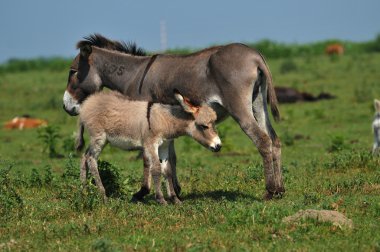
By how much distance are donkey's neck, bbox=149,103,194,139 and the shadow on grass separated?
3.54 feet

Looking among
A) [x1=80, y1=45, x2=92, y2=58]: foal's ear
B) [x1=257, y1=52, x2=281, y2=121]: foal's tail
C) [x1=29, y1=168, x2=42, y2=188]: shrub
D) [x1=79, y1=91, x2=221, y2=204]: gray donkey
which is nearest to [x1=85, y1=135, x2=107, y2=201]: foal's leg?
[x1=79, y1=91, x2=221, y2=204]: gray donkey

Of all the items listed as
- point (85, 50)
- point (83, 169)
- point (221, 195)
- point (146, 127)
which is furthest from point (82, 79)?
point (221, 195)

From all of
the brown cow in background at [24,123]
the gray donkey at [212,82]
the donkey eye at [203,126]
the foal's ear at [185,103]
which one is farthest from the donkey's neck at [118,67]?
the brown cow in background at [24,123]

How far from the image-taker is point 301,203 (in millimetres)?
9758

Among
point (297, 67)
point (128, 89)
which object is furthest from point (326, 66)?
point (128, 89)

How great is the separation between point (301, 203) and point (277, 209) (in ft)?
3.27

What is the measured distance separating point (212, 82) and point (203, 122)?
0.60 metres

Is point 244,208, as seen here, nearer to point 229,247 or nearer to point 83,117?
point 229,247

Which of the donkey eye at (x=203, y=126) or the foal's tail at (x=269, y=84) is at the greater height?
the foal's tail at (x=269, y=84)

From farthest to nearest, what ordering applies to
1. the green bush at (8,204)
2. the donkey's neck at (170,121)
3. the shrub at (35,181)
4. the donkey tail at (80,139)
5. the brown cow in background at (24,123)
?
the brown cow in background at (24,123) → the shrub at (35,181) → the donkey tail at (80,139) → the donkey's neck at (170,121) → the green bush at (8,204)

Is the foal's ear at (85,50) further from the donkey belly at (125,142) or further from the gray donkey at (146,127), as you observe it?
Result: the donkey belly at (125,142)

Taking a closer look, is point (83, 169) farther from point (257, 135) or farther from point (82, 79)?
point (257, 135)

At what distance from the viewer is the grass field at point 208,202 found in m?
8.05

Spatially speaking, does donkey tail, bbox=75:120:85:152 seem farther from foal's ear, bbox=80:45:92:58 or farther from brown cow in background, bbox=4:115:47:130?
brown cow in background, bbox=4:115:47:130
